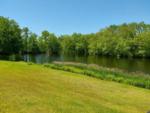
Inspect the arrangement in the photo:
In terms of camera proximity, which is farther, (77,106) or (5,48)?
(5,48)

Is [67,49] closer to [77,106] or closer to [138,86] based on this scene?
[138,86]

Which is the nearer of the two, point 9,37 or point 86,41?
point 9,37

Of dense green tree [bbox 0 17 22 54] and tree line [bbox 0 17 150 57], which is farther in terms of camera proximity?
tree line [bbox 0 17 150 57]

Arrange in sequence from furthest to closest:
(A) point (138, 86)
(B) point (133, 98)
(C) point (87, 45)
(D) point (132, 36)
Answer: (C) point (87, 45)
(D) point (132, 36)
(A) point (138, 86)
(B) point (133, 98)

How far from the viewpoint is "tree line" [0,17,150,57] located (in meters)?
71.2

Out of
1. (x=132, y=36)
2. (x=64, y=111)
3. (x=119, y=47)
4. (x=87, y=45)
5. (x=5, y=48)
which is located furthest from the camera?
(x=87, y=45)

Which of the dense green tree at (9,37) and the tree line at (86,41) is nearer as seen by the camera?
the dense green tree at (9,37)

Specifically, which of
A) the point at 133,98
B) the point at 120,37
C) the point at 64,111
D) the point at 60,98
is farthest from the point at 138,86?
the point at 120,37

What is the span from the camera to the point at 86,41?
112188mm

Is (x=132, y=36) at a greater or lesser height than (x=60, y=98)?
greater

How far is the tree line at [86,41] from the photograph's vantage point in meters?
71.2

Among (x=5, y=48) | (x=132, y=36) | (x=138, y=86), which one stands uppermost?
(x=132, y=36)

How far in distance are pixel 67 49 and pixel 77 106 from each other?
10776 cm

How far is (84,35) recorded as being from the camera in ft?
384
